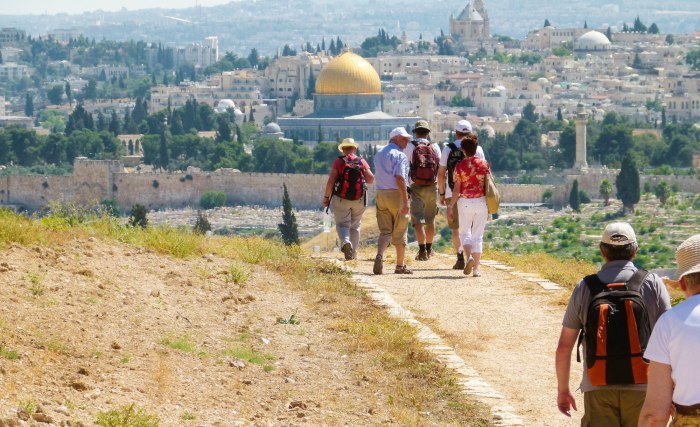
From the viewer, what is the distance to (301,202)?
90.2m

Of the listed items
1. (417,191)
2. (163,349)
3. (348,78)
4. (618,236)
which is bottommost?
(348,78)

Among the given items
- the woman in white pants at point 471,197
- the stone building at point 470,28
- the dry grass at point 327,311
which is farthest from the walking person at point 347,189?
the stone building at point 470,28

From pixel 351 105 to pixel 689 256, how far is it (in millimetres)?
96392

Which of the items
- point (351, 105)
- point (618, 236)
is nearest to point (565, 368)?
point (618, 236)

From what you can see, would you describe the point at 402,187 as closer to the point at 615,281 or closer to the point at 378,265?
the point at 378,265

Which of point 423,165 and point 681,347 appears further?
point 423,165

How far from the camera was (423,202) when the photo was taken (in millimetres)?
16812

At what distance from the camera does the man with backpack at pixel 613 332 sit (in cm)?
899

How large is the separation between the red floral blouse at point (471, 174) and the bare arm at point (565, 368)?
6.08 metres

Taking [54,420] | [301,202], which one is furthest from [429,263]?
[301,202]

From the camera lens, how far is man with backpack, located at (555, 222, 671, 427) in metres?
8.99

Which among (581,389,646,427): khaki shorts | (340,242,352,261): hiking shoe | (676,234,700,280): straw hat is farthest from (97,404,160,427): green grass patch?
(340,242,352,261): hiking shoe

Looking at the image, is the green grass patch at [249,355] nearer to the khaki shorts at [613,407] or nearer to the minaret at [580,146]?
the khaki shorts at [613,407]

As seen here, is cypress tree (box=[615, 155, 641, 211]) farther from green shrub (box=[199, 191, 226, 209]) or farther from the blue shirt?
the blue shirt
